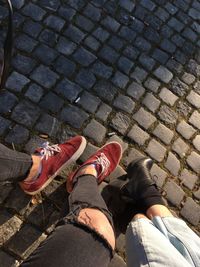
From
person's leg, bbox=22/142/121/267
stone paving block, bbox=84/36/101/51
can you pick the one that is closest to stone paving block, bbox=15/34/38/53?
stone paving block, bbox=84/36/101/51

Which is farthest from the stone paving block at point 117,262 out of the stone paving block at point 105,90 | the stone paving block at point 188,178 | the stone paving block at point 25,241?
the stone paving block at point 105,90

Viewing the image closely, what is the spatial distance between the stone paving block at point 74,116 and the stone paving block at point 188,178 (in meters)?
0.92

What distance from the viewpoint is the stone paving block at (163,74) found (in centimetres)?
367

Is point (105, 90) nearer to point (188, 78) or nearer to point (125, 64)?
point (125, 64)

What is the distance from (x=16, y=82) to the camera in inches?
127

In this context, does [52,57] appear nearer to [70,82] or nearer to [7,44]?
[70,82]

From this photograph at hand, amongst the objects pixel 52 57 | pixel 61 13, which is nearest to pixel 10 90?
pixel 52 57

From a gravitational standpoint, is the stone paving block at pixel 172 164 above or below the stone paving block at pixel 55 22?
below

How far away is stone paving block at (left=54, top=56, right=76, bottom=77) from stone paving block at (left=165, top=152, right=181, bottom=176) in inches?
43.1

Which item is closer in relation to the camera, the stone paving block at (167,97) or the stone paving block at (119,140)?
the stone paving block at (119,140)

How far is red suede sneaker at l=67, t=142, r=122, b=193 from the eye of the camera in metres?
2.89

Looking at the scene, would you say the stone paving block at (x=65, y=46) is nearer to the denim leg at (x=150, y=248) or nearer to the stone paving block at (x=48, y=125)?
the stone paving block at (x=48, y=125)

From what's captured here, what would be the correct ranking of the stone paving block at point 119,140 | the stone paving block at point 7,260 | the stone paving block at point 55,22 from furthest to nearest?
the stone paving block at point 55,22 < the stone paving block at point 119,140 < the stone paving block at point 7,260

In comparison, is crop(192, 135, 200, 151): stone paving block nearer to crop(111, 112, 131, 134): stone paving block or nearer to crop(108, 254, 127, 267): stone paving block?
crop(111, 112, 131, 134): stone paving block
